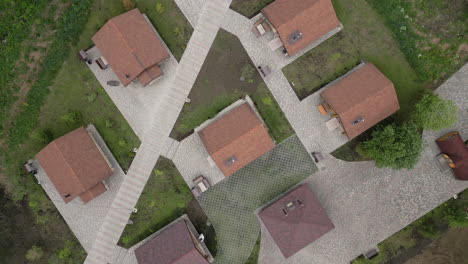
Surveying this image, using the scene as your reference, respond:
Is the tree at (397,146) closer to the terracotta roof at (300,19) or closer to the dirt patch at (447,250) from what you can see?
the dirt patch at (447,250)

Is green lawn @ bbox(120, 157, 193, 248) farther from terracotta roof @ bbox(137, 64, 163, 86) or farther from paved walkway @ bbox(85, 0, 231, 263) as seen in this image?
terracotta roof @ bbox(137, 64, 163, 86)

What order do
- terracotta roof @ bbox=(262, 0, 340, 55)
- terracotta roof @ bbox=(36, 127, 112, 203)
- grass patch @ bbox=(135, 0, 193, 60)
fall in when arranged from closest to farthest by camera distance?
terracotta roof @ bbox=(262, 0, 340, 55) → terracotta roof @ bbox=(36, 127, 112, 203) → grass patch @ bbox=(135, 0, 193, 60)

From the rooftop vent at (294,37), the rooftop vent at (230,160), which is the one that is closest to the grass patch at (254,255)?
the rooftop vent at (230,160)

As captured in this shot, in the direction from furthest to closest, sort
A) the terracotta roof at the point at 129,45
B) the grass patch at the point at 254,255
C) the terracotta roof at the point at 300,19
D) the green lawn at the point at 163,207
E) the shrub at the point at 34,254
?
the grass patch at the point at 254,255 → the shrub at the point at 34,254 → the green lawn at the point at 163,207 → the terracotta roof at the point at 129,45 → the terracotta roof at the point at 300,19

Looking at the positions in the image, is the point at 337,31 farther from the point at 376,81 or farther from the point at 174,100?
the point at 174,100

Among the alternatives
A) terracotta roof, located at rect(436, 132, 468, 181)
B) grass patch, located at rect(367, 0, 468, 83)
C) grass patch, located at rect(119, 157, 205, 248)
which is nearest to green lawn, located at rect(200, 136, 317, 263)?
grass patch, located at rect(119, 157, 205, 248)

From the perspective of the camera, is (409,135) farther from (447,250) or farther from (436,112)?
(447,250)
